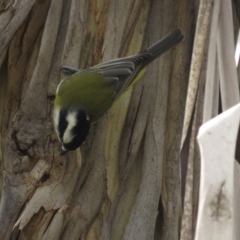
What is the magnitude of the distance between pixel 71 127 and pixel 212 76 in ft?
2.96

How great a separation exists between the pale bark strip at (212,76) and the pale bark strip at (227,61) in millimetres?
16

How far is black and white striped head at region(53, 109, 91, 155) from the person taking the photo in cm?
155

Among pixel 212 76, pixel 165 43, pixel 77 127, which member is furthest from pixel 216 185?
pixel 77 127

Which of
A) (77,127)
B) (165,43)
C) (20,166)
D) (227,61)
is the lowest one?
→ (20,166)

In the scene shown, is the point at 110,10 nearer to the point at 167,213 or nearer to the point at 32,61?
the point at 32,61

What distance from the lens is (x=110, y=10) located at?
168cm

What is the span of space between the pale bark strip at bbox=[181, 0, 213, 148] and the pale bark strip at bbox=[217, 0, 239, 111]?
2.3 inches

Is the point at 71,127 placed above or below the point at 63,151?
above

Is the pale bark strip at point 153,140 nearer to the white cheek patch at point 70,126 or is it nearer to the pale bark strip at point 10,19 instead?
the white cheek patch at point 70,126

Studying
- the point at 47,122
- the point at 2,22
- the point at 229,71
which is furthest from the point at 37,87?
the point at 229,71

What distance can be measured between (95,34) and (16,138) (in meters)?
0.40

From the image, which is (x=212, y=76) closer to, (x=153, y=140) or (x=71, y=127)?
(x=153, y=140)

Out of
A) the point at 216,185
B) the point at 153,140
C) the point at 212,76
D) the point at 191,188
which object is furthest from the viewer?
the point at 153,140

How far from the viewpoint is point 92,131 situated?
5.58ft
